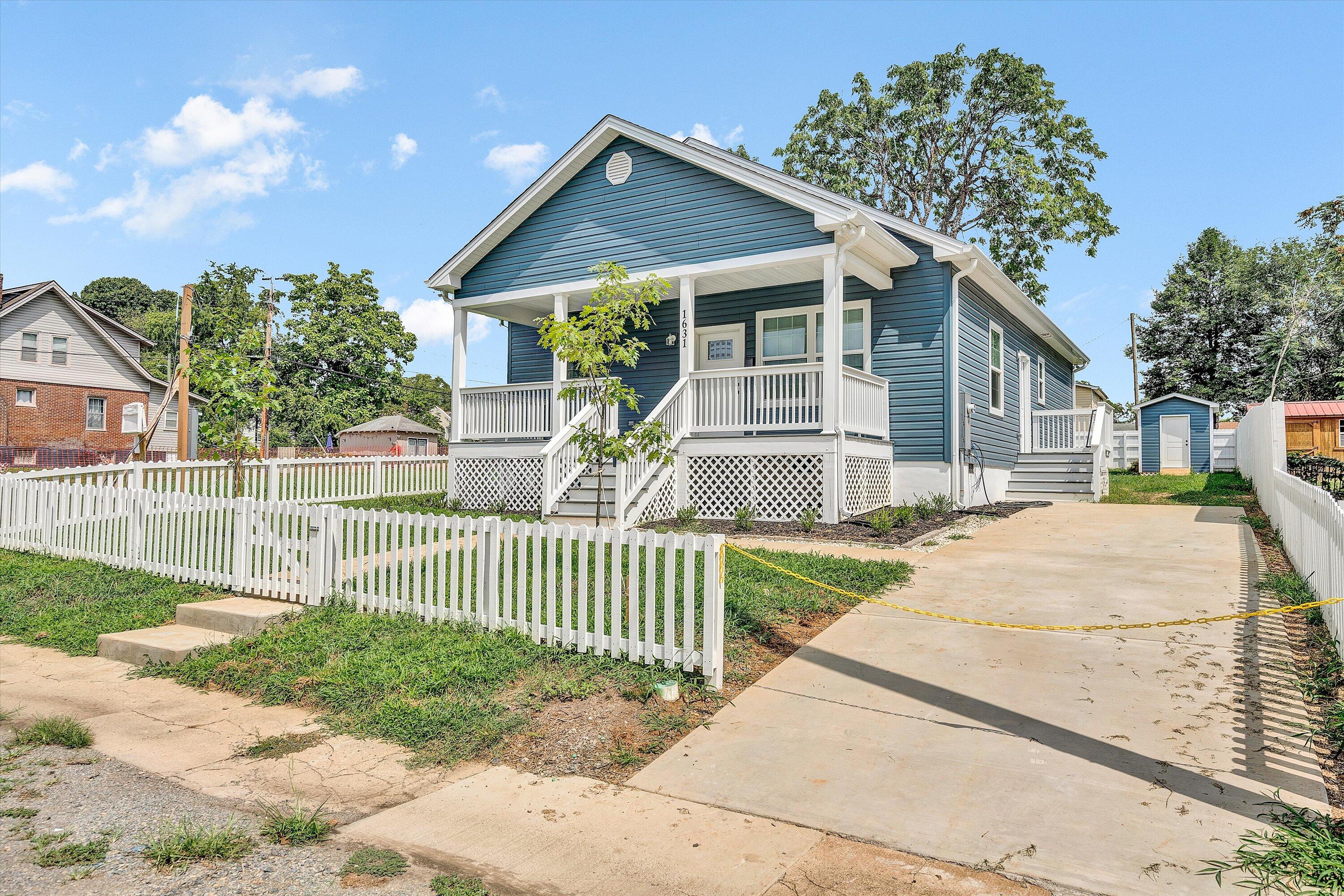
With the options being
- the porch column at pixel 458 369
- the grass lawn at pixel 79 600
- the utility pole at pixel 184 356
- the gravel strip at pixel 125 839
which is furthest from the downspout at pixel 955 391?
the utility pole at pixel 184 356

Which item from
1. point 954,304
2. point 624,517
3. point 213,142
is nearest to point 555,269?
point 624,517

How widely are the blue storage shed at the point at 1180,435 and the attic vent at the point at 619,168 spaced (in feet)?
85.5

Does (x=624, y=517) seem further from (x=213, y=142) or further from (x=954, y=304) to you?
(x=213, y=142)

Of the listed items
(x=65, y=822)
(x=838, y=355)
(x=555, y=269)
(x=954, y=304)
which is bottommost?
(x=65, y=822)

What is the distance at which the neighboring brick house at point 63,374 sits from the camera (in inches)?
1367

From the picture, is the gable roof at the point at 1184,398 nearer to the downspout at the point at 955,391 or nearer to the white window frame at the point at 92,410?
the downspout at the point at 955,391

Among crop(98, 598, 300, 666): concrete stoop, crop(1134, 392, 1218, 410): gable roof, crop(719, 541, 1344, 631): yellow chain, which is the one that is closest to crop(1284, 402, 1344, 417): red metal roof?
crop(1134, 392, 1218, 410): gable roof

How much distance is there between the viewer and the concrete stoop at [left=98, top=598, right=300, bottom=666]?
20.8 feet

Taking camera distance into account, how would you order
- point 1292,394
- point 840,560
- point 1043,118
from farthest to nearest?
point 1292,394, point 1043,118, point 840,560

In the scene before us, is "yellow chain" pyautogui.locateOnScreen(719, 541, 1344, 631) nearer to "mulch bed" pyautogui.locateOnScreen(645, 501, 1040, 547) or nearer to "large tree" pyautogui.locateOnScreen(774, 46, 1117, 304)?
"mulch bed" pyautogui.locateOnScreen(645, 501, 1040, 547)

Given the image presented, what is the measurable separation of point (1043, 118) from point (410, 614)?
29.5 meters

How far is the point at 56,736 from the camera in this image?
466 centimetres

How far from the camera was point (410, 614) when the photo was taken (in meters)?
6.82

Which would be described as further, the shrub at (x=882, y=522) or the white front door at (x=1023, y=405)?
the white front door at (x=1023, y=405)
